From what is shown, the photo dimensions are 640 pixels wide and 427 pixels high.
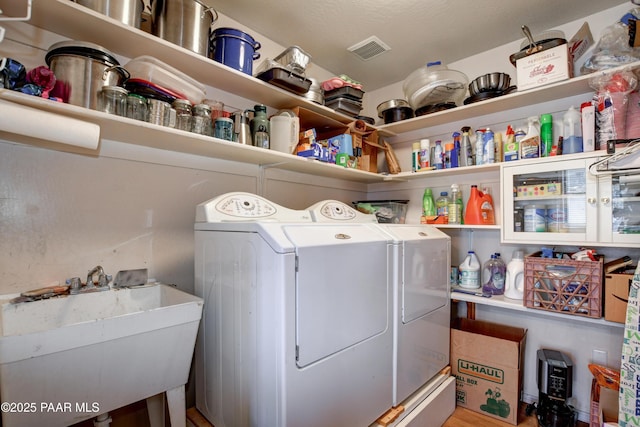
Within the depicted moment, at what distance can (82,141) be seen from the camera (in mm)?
1082

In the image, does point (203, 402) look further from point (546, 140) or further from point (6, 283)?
point (546, 140)

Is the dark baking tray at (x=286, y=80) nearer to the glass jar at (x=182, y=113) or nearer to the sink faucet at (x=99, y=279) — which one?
the glass jar at (x=182, y=113)

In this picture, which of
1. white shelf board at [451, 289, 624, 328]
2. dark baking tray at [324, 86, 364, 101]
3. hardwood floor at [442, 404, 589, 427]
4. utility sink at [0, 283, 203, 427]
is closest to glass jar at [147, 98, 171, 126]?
utility sink at [0, 283, 203, 427]

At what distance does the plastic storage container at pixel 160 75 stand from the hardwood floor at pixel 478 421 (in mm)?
2581

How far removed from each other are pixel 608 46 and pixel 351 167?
164cm

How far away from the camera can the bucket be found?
1611 millimetres

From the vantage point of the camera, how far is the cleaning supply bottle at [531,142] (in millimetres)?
1886

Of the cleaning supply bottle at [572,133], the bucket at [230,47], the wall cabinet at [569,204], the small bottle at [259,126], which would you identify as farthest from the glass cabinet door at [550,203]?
the bucket at [230,47]

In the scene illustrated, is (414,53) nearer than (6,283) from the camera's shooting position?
No

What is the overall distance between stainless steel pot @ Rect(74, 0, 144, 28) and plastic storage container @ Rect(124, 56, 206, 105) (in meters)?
0.15

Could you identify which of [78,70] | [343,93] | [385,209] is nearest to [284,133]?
[343,93]

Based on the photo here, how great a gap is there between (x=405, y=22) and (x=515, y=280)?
6.50 feet

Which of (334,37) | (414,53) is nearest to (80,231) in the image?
(334,37)

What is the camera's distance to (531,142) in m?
1.90
